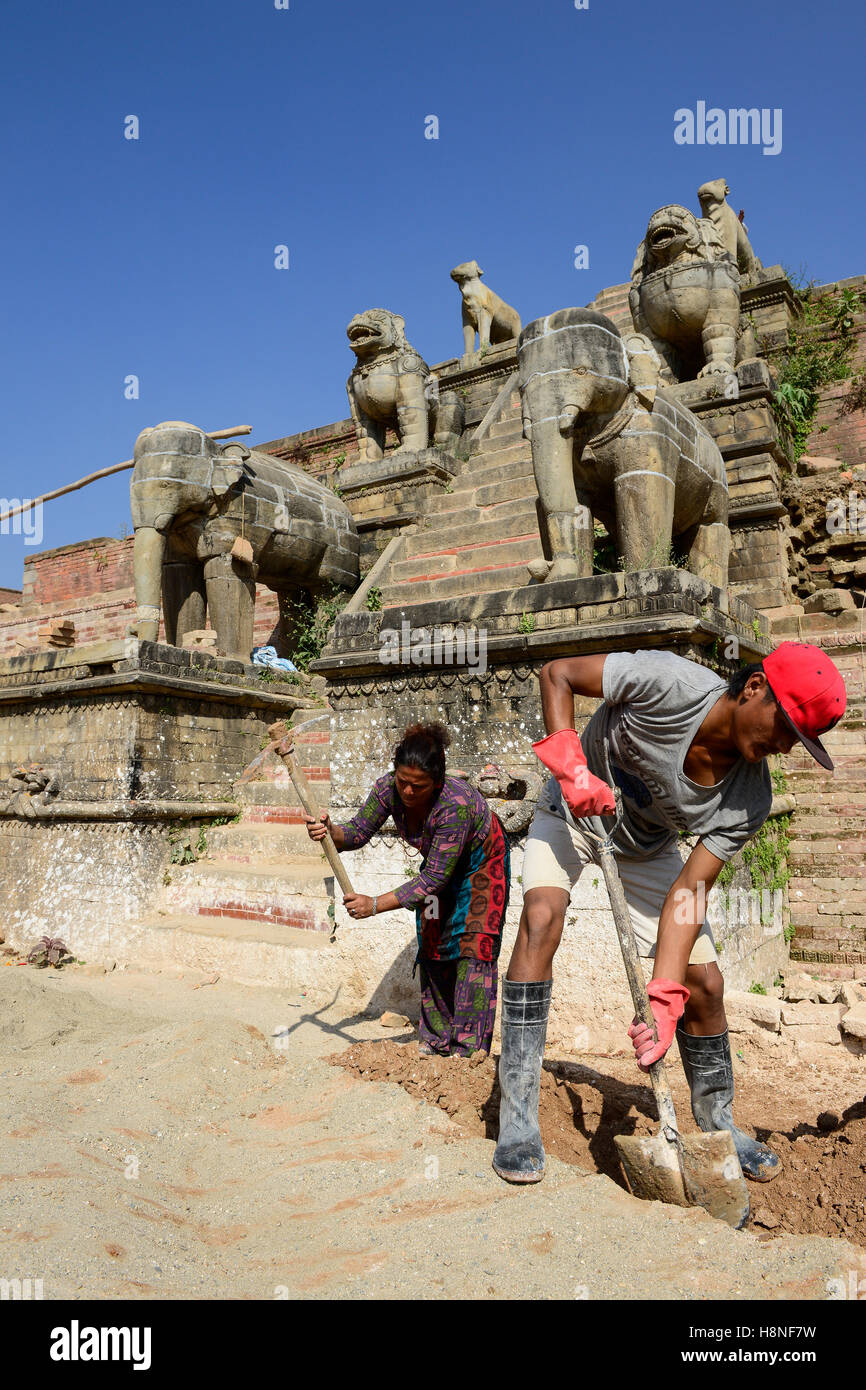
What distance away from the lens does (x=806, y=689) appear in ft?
7.88

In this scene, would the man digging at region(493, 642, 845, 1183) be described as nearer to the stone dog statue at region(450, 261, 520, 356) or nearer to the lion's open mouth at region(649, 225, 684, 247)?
the lion's open mouth at region(649, 225, 684, 247)

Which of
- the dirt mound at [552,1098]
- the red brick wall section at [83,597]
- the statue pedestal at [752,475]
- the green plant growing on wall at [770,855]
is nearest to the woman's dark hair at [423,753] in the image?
the dirt mound at [552,1098]

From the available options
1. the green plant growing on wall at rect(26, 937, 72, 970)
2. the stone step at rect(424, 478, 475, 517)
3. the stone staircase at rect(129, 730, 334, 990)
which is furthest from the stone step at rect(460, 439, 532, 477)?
the green plant growing on wall at rect(26, 937, 72, 970)

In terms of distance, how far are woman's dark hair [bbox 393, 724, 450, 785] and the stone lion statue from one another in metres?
5.29

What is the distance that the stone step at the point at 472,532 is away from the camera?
23.2ft

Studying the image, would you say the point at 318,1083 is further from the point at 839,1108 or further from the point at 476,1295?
the point at 839,1108

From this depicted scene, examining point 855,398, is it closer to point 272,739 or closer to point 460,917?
point 272,739

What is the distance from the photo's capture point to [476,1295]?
2168mm

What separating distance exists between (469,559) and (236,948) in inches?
131

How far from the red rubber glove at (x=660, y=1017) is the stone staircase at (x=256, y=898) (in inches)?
122

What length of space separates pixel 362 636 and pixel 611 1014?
246 cm

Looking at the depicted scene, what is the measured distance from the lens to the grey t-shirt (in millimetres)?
2697

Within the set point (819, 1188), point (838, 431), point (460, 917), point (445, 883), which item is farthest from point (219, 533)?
point (819, 1188)

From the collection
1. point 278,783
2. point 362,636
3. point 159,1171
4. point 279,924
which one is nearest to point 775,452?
point 362,636
